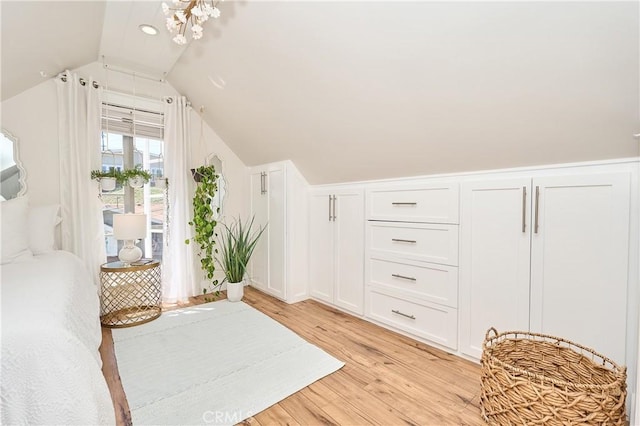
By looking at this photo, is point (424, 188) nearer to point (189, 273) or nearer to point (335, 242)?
point (335, 242)

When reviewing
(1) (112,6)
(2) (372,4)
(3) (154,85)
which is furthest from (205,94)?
(2) (372,4)

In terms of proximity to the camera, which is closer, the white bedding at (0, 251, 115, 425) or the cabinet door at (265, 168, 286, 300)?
the white bedding at (0, 251, 115, 425)

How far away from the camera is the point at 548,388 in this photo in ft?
3.75

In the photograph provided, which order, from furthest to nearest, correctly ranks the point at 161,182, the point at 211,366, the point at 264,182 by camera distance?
the point at 264,182, the point at 161,182, the point at 211,366

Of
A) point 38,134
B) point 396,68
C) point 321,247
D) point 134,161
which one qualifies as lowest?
point 321,247

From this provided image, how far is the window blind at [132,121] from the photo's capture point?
2.87 m

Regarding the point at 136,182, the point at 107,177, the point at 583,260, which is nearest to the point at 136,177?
the point at 136,182

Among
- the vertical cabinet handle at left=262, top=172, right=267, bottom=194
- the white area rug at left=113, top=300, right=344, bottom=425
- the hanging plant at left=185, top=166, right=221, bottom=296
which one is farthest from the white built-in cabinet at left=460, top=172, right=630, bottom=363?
the hanging plant at left=185, top=166, right=221, bottom=296

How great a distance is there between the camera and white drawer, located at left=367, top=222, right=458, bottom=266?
2.08 m

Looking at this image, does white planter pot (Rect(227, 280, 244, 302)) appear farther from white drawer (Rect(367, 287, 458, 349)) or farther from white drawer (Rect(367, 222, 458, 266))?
white drawer (Rect(367, 222, 458, 266))

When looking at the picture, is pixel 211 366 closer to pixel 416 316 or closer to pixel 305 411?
pixel 305 411

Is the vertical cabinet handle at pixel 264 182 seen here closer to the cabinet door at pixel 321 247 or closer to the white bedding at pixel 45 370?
the cabinet door at pixel 321 247

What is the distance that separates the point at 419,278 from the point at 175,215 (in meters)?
2.54

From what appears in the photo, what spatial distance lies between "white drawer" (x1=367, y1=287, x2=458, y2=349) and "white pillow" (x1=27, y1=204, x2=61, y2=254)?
2.59m
